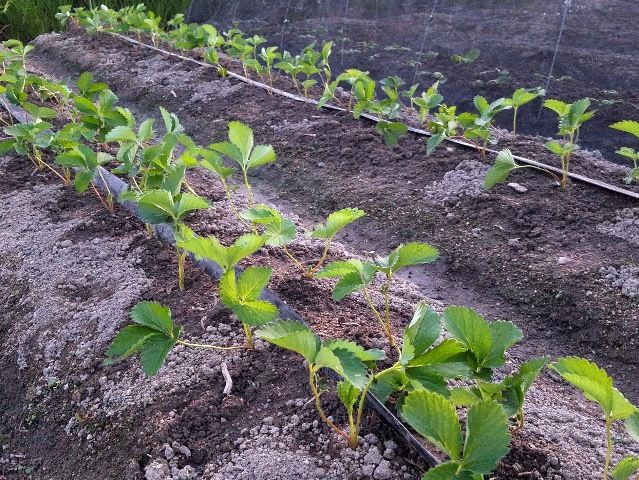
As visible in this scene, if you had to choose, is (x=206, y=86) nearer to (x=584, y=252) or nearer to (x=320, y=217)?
(x=320, y=217)

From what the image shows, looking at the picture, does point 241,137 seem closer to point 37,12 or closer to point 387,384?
point 387,384

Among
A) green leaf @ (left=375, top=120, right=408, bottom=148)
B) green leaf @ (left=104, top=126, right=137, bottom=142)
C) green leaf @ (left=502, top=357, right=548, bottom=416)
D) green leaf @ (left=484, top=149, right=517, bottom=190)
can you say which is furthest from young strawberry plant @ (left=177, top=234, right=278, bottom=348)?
green leaf @ (left=375, top=120, right=408, bottom=148)

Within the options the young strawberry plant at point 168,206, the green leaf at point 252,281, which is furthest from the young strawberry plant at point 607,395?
the young strawberry plant at point 168,206

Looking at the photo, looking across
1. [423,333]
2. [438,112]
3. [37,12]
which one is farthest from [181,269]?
[37,12]

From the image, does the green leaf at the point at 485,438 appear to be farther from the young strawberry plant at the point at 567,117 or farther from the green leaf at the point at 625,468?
the young strawberry plant at the point at 567,117

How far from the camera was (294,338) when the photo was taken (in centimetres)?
110

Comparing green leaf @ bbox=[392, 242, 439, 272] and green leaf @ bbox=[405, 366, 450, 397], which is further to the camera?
green leaf @ bbox=[392, 242, 439, 272]

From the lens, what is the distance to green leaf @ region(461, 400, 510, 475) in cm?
102

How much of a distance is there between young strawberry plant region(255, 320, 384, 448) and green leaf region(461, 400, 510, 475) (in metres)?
0.20

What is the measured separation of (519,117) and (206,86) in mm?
2109

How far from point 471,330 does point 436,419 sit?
0.25 meters

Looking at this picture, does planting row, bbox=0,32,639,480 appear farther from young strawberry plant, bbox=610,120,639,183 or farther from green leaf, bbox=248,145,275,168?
young strawberry plant, bbox=610,120,639,183

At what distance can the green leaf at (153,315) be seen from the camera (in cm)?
142

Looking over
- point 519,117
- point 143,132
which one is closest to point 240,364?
point 143,132
